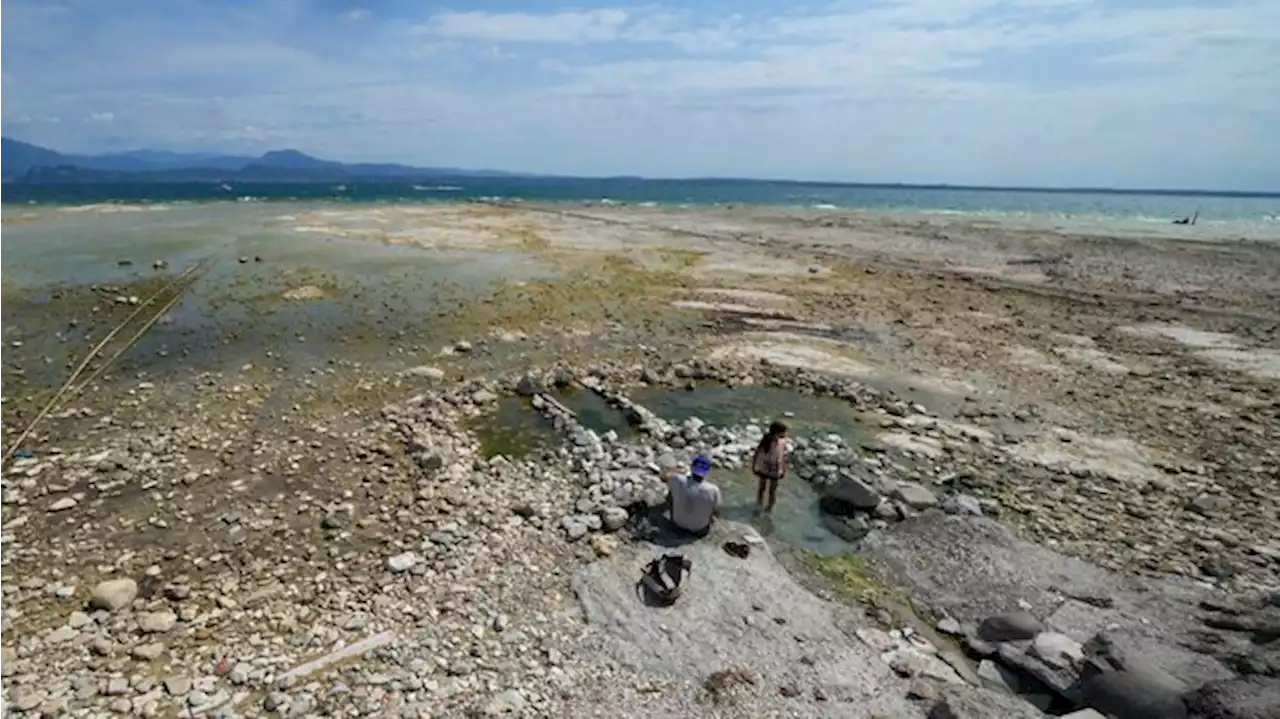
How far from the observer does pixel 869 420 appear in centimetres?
1439

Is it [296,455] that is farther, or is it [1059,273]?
[1059,273]

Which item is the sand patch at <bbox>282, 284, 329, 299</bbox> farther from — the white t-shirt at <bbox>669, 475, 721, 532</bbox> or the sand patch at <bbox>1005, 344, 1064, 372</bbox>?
the sand patch at <bbox>1005, 344, 1064, 372</bbox>

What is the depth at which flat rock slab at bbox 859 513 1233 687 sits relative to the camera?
747 centimetres

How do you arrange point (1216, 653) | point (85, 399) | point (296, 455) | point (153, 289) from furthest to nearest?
point (153, 289), point (85, 399), point (296, 455), point (1216, 653)

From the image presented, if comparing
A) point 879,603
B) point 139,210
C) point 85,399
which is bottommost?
point 879,603

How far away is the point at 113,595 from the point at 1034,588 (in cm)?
1084

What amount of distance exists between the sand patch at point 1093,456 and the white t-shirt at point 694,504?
6597 mm

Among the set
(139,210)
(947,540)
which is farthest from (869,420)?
(139,210)

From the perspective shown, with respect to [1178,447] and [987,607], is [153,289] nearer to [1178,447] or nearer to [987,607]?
[987,607]

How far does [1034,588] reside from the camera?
862 cm

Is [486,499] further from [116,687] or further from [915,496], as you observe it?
[915,496]

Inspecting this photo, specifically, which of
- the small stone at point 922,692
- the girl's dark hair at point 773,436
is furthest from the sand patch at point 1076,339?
the small stone at point 922,692

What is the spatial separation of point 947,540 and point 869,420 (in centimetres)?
488

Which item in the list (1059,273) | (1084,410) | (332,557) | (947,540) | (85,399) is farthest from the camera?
(1059,273)
